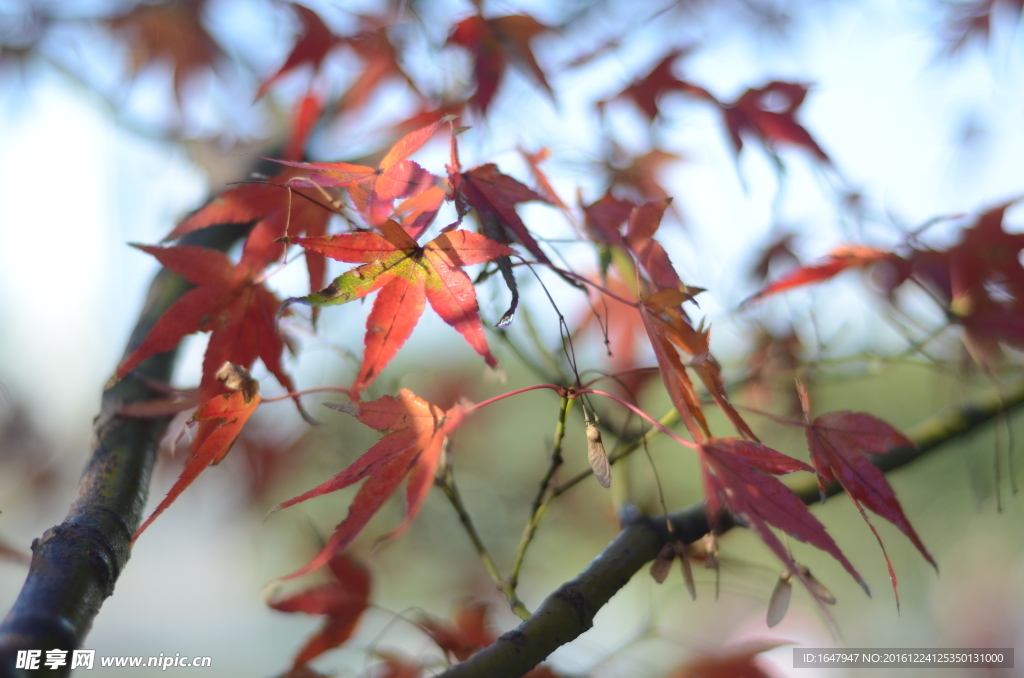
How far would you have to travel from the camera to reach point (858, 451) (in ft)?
1.40

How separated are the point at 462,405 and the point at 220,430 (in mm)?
159

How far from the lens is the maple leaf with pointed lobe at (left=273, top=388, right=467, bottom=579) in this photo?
35cm

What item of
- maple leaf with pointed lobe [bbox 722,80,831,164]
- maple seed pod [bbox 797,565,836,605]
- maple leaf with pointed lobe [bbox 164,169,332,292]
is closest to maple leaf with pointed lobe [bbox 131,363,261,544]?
maple leaf with pointed lobe [bbox 164,169,332,292]

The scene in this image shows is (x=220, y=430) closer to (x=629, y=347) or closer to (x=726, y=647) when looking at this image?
(x=726, y=647)

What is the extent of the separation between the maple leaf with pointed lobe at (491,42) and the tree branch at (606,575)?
1.54 feet

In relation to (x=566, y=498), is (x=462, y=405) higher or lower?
lower

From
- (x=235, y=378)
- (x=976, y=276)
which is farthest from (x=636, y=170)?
(x=235, y=378)

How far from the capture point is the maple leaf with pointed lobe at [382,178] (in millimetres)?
392

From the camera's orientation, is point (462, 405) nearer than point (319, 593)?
Yes

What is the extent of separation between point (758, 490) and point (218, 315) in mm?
397

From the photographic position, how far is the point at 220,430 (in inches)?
15.9

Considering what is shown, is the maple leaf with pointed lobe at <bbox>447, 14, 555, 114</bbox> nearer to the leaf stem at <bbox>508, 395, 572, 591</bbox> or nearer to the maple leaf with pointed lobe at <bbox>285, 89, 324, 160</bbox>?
the maple leaf with pointed lobe at <bbox>285, 89, 324, 160</bbox>

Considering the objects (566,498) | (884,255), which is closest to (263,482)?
(884,255)

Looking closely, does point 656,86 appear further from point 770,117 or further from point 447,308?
point 447,308
